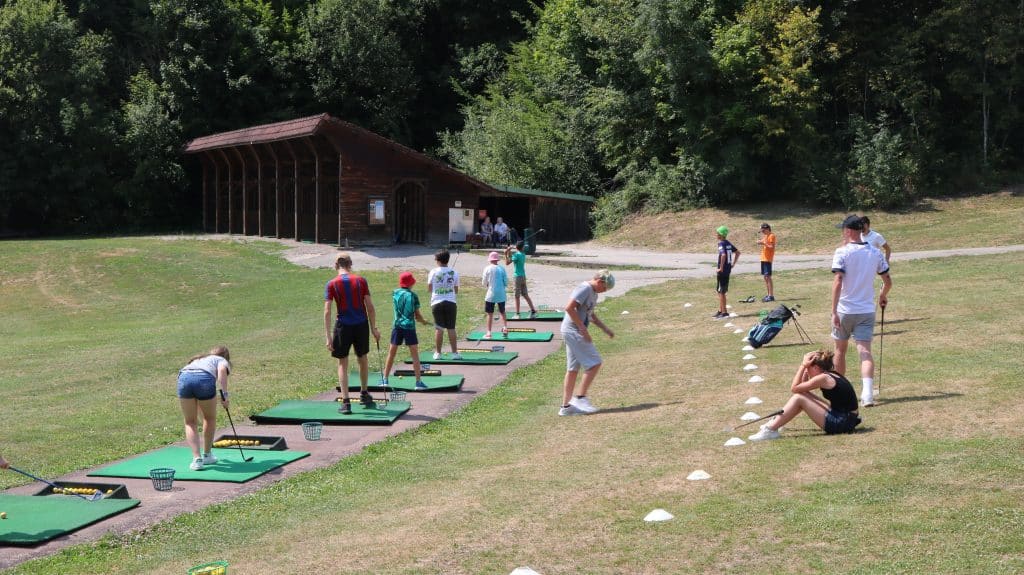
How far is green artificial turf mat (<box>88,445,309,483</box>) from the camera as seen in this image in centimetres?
1045

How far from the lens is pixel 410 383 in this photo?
1596 cm

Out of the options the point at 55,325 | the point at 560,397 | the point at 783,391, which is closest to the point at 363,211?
the point at 55,325

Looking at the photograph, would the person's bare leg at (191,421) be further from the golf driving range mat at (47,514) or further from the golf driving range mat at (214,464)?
the golf driving range mat at (47,514)

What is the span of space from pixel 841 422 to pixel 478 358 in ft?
30.4

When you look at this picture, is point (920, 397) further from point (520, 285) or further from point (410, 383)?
point (520, 285)

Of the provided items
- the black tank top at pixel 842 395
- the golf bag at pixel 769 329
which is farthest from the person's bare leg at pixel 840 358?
the golf bag at pixel 769 329

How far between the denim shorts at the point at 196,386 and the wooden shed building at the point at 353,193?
2895cm

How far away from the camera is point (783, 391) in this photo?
12328mm

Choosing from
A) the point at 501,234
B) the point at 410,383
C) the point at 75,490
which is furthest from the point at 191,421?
the point at 501,234

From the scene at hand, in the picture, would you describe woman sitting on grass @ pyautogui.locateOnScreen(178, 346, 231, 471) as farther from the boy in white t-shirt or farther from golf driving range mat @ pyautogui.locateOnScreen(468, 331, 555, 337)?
golf driving range mat @ pyautogui.locateOnScreen(468, 331, 555, 337)

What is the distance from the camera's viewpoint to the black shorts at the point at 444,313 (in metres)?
17.6

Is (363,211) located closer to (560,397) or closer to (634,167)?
(634,167)

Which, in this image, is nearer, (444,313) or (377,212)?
(444,313)

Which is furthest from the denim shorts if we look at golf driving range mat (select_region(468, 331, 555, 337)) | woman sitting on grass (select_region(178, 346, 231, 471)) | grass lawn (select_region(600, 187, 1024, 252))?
grass lawn (select_region(600, 187, 1024, 252))
